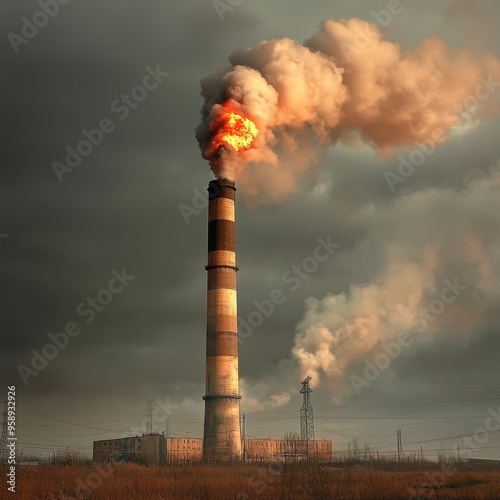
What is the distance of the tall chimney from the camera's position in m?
37.3

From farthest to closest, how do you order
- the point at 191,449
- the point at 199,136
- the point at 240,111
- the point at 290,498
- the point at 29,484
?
1. the point at 191,449
2. the point at 199,136
3. the point at 240,111
4. the point at 29,484
5. the point at 290,498

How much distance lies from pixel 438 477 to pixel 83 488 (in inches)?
704

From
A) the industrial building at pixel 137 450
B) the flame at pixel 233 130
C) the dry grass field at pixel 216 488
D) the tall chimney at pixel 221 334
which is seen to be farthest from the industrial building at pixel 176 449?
the flame at pixel 233 130

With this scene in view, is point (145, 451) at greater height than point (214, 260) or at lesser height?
lesser

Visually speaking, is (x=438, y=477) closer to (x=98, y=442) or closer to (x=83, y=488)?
(x=83, y=488)

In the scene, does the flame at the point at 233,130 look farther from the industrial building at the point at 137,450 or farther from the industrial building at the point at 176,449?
the industrial building at the point at 137,450

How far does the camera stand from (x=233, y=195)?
40562mm

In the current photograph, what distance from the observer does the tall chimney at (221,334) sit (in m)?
37.3

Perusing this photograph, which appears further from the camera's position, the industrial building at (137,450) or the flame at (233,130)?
the industrial building at (137,450)

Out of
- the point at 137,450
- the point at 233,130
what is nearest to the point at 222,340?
the point at 233,130

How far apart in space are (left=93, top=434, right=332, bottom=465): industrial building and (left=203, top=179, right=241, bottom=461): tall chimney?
3.45 meters

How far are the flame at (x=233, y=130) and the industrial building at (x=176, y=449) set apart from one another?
1883 centimetres

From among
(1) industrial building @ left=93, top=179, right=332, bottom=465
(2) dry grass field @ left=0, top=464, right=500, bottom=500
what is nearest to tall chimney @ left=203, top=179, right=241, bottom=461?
(1) industrial building @ left=93, top=179, right=332, bottom=465

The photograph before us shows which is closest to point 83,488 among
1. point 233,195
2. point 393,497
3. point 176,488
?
point 176,488
